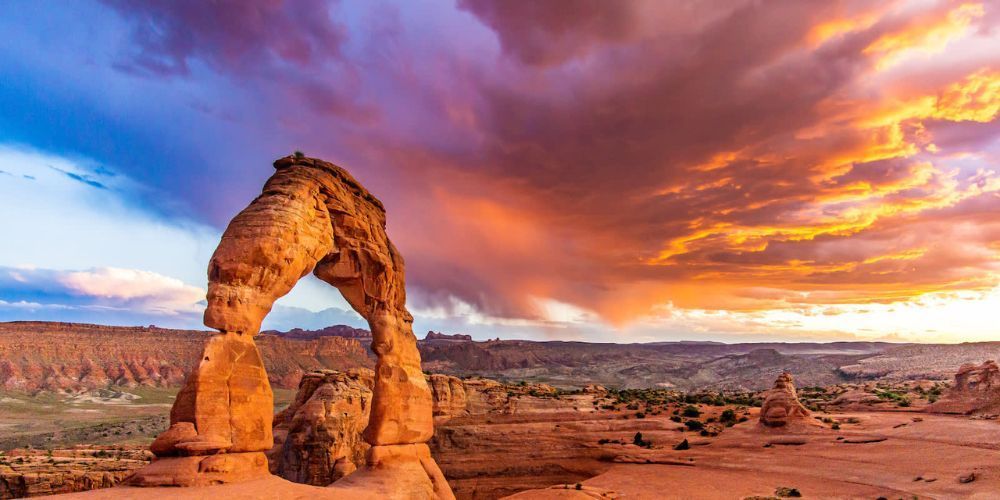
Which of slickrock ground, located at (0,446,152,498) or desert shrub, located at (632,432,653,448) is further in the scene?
desert shrub, located at (632,432,653,448)

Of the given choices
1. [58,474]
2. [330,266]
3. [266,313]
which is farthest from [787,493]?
[58,474]

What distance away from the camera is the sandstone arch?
12336 millimetres

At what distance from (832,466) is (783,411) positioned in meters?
8.17

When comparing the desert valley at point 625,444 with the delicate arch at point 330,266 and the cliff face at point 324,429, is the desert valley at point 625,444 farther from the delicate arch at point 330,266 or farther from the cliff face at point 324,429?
the delicate arch at point 330,266

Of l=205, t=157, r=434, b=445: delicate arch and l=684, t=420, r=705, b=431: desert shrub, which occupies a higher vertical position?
l=205, t=157, r=434, b=445: delicate arch

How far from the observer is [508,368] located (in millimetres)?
152375

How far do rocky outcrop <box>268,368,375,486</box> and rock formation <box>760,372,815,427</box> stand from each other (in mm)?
25108

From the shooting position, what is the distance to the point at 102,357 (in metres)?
115

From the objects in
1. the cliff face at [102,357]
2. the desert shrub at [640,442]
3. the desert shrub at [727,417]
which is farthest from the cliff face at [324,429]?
the cliff face at [102,357]

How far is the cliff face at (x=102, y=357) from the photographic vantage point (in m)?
102

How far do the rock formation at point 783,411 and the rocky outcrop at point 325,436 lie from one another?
25.1 meters

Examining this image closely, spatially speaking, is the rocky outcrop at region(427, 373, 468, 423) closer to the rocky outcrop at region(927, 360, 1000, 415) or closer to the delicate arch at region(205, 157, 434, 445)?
the delicate arch at region(205, 157, 434, 445)

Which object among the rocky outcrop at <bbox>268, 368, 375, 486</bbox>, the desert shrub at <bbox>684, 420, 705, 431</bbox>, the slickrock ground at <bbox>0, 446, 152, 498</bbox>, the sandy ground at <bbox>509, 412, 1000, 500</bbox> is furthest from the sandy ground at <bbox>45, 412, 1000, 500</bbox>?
the slickrock ground at <bbox>0, 446, 152, 498</bbox>

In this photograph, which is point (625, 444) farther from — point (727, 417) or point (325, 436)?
point (325, 436)
